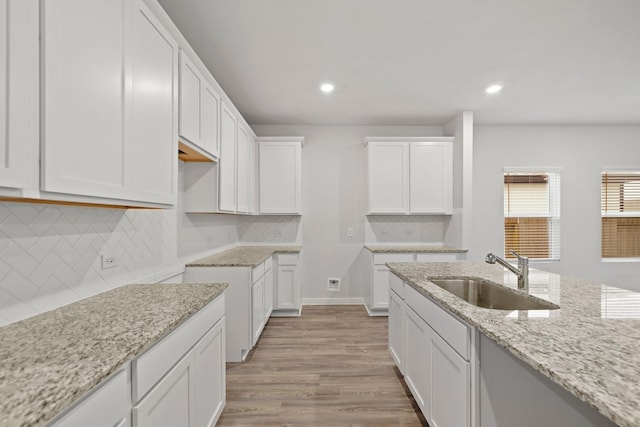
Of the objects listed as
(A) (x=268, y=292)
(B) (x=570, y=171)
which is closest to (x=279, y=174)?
(A) (x=268, y=292)

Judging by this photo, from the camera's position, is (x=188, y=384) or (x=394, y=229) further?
(x=394, y=229)

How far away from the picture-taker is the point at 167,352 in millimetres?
1200

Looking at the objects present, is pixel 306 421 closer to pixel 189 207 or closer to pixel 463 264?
pixel 463 264

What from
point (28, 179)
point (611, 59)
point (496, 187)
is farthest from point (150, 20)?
point (496, 187)

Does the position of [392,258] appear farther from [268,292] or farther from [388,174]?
[268,292]

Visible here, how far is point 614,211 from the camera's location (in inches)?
186

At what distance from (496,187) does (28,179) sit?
519 centimetres

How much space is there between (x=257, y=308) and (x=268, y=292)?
0.58 meters

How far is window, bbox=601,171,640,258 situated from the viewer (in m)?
4.72

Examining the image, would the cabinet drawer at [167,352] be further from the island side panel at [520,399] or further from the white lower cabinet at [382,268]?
the white lower cabinet at [382,268]

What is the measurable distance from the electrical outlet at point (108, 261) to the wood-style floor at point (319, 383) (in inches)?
48.1

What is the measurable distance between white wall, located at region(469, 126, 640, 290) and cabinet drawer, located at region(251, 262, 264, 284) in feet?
10.8

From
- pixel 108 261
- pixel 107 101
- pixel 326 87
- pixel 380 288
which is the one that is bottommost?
pixel 380 288

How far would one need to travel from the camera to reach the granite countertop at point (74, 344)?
69 centimetres
